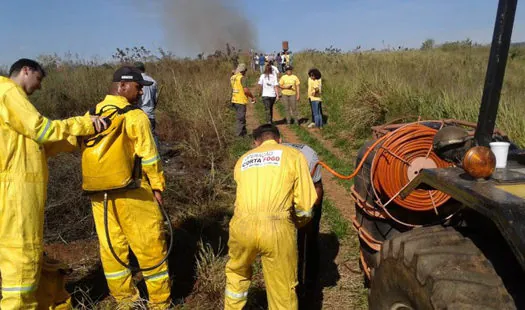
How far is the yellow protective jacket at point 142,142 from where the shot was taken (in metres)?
3.52

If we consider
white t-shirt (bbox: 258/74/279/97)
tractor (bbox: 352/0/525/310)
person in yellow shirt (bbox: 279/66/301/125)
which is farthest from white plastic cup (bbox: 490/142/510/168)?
person in yellow shirt (bbox: 279/66/301/125)

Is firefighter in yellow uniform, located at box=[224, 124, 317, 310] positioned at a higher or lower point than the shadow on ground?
higher

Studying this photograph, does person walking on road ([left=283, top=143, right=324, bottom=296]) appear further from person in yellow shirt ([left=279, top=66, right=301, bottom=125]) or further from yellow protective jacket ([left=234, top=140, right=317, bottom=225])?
person in yellow shirt ([left=279, top=66, right=301, bottom=125])

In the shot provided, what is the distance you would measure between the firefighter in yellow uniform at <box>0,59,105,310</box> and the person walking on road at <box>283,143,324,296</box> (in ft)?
6.42

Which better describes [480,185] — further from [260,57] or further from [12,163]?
[260,57]

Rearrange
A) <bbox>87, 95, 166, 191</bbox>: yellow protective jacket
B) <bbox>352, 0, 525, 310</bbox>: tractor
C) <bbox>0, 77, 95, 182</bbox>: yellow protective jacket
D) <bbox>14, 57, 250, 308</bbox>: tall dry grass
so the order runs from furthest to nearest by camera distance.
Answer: <bbox>14, 57, 250, 308</bbox>: tall dry grass → <bbox>87, 95, 166, 191</bbox>: yellow protective jacket → <bbox>0, 77, 95, 182</bbox>: yellow protective jacket → <bbox>352, 0, 525, 310</bbox>: tractor

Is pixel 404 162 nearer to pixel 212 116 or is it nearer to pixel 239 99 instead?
pixel 212 116

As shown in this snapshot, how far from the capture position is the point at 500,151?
205cm

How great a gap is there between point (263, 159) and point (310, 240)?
141 cm

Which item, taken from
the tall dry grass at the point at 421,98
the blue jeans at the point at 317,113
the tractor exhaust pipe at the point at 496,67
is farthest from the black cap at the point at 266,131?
the blue jeans at the point at 317,113

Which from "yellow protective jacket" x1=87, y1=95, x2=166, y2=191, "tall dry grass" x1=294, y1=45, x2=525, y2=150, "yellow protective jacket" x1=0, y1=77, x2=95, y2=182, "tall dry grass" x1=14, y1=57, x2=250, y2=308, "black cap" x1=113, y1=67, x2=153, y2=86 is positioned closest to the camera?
"yellow protective jacket" x1=0, y1=77, x2=95, y2=182

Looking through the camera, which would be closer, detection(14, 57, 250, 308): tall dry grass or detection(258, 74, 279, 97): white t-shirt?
detection(14, 57, 250, 308): tall dry grass

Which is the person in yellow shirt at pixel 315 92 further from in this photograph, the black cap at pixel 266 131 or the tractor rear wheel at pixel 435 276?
the tractor rear wheel at pixel 435 276

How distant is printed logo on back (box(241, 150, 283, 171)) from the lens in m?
2.98
